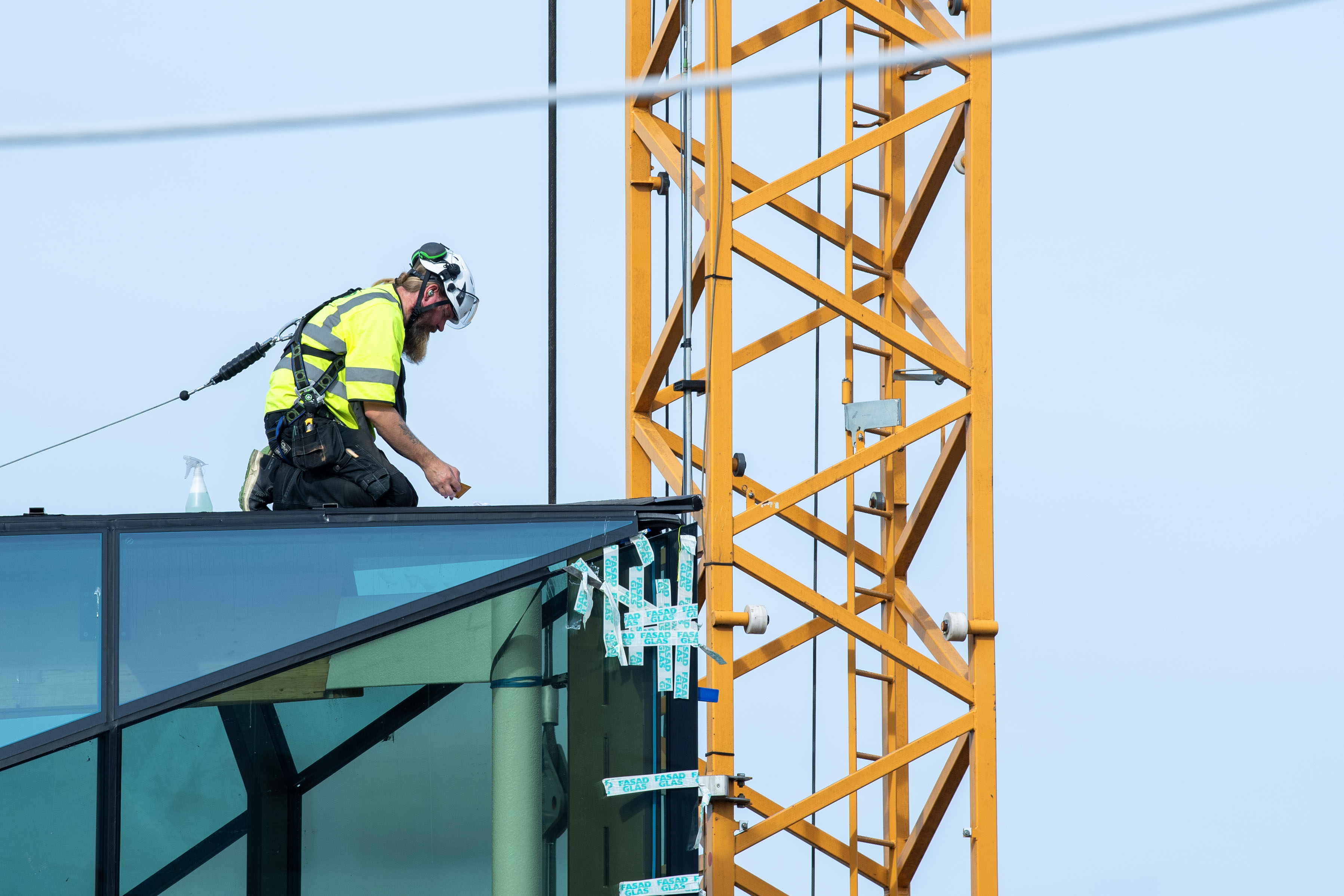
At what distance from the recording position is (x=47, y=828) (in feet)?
19.6

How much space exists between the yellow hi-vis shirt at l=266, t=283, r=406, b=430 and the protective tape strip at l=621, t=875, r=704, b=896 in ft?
8.38


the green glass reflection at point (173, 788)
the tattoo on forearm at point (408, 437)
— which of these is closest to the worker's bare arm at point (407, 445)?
the tattoo on forearm at point (408, 437)

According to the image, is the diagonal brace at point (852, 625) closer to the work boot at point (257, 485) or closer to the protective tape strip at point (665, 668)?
the protective tape strip at point (665, 668)

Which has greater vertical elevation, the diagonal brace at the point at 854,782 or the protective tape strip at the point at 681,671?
the protective tape strip at the point at 681,671

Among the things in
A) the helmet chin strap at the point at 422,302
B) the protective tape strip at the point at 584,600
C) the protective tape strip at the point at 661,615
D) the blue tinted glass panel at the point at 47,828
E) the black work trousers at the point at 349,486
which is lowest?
the blue tinted glass panel at the point at 47,828

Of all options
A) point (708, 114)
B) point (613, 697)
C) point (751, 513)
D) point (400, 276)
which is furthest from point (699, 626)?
point (708, 114)

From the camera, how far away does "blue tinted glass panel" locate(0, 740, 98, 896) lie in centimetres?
594

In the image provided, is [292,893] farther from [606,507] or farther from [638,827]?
[606,507]

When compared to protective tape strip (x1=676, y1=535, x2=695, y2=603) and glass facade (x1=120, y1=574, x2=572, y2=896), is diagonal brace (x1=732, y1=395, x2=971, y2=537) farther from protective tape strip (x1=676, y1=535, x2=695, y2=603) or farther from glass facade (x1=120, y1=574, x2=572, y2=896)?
glass facade (x1=120, y1=574, x2=572, y2=896)

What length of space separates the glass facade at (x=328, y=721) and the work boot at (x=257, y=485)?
1749mm

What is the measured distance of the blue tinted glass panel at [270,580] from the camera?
6219 millimetres

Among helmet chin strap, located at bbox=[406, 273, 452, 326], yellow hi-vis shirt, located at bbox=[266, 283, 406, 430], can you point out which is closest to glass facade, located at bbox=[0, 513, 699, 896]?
yellow hi-vis shirt, located at bbox=[266, 283, 406, 430]

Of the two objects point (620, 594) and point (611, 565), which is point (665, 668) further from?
point (611, 565)

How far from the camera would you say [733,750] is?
8.45m
